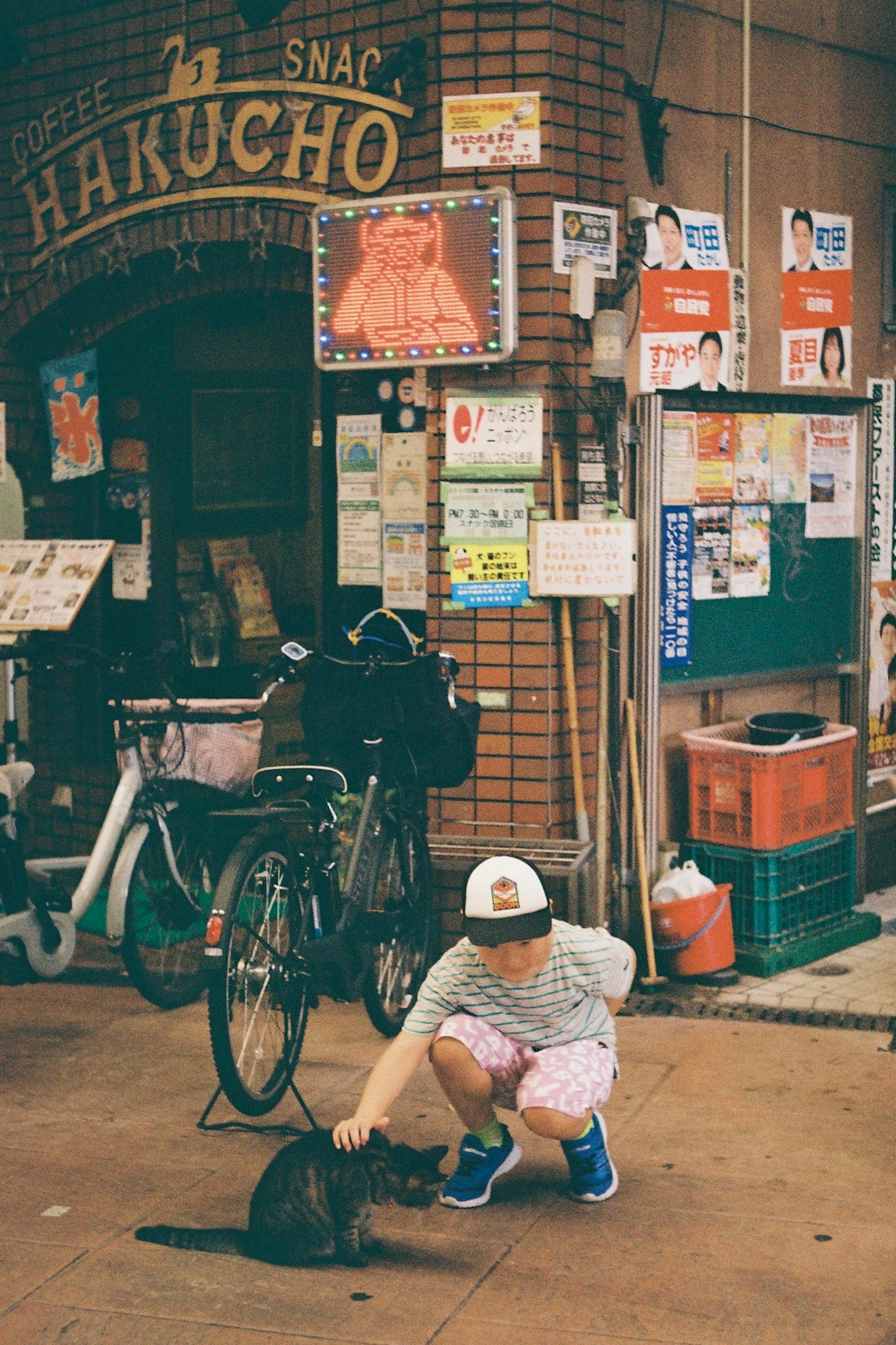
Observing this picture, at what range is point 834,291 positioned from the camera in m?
8.48

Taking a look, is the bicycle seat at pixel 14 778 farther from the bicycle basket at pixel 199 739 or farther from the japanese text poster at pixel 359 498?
the japanese text poster at pixel 359 498

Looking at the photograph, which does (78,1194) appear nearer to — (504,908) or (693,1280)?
(504,908)

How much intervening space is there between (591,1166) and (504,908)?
0.96 meters

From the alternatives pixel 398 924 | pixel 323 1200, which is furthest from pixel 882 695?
pixel 323 1200

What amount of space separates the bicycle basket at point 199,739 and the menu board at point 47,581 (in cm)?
71

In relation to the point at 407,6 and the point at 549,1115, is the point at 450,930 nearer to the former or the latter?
the point at 549,1115

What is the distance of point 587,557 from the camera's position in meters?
7.06

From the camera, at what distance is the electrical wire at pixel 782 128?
768cm

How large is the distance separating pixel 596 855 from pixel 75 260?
165 inches

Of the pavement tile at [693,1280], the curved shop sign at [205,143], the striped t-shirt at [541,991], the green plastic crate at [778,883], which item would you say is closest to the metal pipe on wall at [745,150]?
the curved shop sign at [205,143]

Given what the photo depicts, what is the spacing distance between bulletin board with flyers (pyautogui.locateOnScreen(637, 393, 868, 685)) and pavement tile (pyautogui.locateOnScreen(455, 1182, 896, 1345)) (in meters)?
3.34

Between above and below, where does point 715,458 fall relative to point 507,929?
above

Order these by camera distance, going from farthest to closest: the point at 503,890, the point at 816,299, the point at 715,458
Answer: the point at 816,299 → the point at 715,458 → the point at 503,890

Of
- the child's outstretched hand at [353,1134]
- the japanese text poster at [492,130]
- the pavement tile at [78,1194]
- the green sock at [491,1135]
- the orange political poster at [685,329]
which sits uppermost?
the japanese text poster at [492,130]
